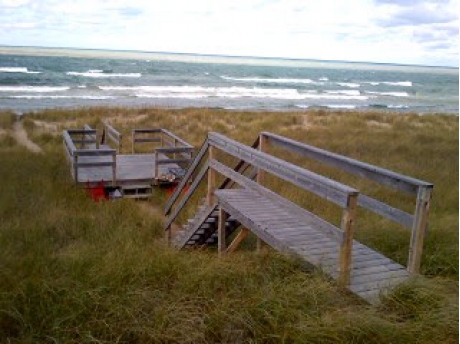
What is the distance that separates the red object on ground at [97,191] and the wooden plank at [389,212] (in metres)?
7.22

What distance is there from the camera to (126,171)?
1203 centimetres

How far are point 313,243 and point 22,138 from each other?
16109mm

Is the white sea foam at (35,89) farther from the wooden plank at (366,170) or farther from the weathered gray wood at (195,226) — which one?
the wooden plank at (366,170)

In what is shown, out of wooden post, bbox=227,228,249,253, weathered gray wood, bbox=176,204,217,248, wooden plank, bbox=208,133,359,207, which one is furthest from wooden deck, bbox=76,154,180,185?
wooden post, bbox=227,228,249,253

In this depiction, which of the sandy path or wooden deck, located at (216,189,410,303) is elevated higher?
wooden deck, located at (216,189,410,303)

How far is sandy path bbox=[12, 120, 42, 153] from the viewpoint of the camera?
634 inches

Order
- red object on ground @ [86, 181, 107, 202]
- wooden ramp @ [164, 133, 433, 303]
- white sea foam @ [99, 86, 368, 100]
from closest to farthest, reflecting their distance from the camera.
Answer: wooden ramp @ [164, 133, 433, 303], red object on ground @ [86, 181, 107, 202], white sea foam @ [99, 86, 368, 100]

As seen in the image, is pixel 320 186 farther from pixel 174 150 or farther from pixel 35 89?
pixel 35 89

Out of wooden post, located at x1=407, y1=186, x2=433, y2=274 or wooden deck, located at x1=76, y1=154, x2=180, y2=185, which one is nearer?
wooden post, located at x1=407, y1=186, x2=433, y2=274

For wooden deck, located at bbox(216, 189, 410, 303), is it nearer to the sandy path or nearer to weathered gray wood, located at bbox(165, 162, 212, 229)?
weathered gray wood, located at bbox(165, 162, 212, 229)

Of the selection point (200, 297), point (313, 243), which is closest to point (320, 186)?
point (313, 243)

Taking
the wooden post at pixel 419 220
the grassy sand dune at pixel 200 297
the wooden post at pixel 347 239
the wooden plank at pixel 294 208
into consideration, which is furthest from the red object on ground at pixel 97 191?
the wooden post at pixel 419 220

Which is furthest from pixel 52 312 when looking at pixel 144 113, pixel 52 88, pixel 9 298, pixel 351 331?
pixel 52 88

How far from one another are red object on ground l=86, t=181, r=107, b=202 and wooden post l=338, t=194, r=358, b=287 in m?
7.72
